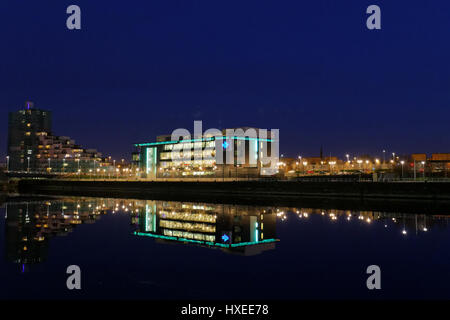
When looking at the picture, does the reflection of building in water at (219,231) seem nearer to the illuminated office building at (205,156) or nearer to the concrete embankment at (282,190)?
the concrete embankment at (282,190)

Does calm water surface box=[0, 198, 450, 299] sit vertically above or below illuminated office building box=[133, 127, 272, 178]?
below

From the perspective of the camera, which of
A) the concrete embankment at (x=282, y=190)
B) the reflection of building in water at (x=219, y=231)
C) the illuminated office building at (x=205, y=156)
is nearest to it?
the reflection of building in water at (x=219, y=231)

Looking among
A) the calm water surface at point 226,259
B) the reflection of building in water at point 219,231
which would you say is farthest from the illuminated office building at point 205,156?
the calm water surface at point 226,259

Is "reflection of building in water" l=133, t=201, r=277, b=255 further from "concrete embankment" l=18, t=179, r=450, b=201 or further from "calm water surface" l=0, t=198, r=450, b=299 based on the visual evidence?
"concrete embankment" l=18, t=179, r=450, b=201

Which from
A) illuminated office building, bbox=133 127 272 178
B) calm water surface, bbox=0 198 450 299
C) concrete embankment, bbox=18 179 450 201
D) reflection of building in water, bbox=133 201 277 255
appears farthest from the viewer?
illuminated office building, bbox=133 127 272 178

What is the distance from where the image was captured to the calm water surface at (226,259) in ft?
34.0

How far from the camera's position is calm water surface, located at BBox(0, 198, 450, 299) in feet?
34.0

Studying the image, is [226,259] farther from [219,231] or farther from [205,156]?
[205,156]

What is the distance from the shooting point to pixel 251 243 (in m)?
18.1

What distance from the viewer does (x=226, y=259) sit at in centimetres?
1480

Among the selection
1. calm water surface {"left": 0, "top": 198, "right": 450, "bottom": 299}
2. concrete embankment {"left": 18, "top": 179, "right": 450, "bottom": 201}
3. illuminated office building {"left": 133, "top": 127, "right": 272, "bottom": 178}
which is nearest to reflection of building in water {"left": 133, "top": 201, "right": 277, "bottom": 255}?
calm water surface {"left": 0, "top": 198, "right": 450, "bottom": 299}
